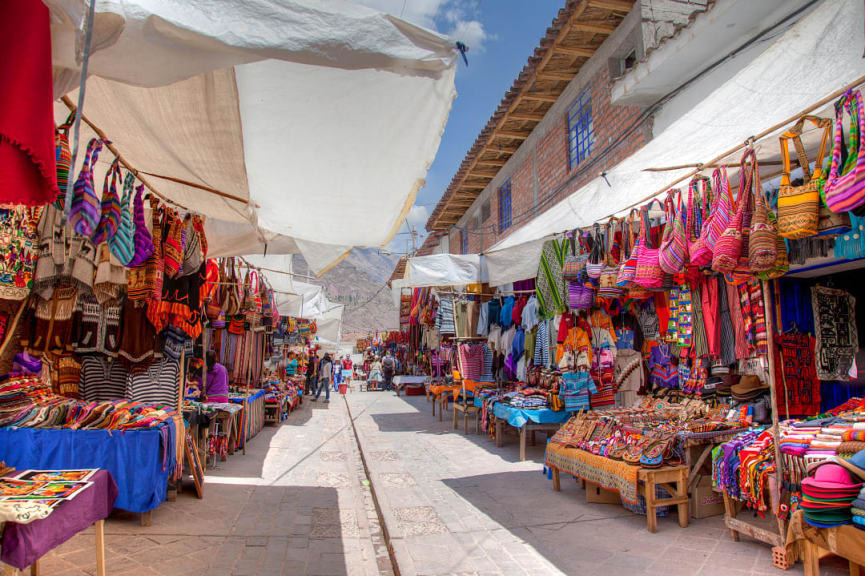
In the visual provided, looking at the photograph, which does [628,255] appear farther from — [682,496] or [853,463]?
[853,463]

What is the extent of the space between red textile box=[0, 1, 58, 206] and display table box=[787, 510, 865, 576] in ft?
13.5

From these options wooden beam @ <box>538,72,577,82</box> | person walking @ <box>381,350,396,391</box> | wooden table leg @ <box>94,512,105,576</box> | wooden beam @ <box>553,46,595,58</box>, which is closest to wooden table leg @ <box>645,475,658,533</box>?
wooden table leg @ <box>94,512,105,576</box>

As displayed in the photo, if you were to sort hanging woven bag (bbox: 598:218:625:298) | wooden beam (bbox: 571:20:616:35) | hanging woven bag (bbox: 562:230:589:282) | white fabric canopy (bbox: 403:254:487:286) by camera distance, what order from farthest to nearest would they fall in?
white fabric canopy (bbox: 403:254:487:286) → wooden beam (bbox: 571:20:616:35) → hanging woven bag (bbox: 562:230:589:282) → hanging woven bag (bbox: 598:218:625:298)

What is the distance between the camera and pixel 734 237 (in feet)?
12.1

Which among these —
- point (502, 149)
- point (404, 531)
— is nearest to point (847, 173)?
point (404, 531)

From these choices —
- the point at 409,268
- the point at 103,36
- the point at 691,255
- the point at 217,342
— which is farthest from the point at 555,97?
the point at 103,36

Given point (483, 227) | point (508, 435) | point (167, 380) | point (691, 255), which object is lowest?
point (508, 435)

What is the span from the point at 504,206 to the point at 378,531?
11.4 metres

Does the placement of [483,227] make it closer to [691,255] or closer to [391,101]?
[691,255]

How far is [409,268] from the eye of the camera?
966 cm

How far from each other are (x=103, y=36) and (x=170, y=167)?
6.91ft

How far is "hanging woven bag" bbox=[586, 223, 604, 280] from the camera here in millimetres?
5547

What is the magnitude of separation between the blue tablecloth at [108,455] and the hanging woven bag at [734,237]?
5.20m

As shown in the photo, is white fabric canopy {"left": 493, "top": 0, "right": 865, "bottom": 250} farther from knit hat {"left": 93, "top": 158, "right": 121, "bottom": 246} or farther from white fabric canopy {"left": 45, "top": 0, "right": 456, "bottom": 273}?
knit hat {"left": 93, "top": 158, "right": 121, "bottom": 246}
